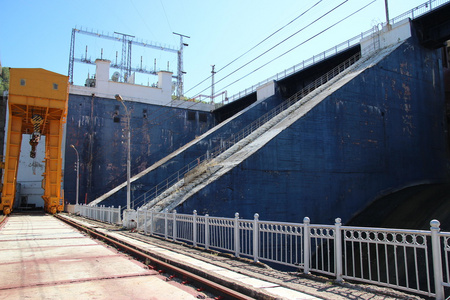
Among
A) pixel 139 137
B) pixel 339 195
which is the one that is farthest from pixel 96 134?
pixel 339 195

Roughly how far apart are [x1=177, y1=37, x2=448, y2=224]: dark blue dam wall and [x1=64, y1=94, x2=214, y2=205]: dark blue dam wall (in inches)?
988

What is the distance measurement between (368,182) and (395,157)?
3.05m

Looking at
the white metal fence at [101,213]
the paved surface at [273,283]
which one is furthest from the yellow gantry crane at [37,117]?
the paved surface at [273,283]

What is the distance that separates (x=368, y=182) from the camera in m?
18.5

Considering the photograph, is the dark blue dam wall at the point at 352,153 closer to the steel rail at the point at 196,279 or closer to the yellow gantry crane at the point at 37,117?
the steel rail at the point at 196,279

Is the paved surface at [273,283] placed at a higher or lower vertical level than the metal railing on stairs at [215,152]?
lower

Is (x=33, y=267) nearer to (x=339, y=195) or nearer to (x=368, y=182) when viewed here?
(x=339, y=195)

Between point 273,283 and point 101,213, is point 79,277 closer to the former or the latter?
point 273,283

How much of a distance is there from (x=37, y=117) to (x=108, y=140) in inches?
299

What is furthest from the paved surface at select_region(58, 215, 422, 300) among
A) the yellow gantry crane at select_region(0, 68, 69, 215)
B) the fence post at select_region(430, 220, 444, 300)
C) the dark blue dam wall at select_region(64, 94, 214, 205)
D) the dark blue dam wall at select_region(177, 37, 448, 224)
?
the dark blue dam wall at select_region(64, 94, 214, 205)

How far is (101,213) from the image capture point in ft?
72.3

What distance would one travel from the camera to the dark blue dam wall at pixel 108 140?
118 ft

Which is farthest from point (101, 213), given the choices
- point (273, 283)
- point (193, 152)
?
point (273, 283)

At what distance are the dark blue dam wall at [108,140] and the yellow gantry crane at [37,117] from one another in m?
2.86
